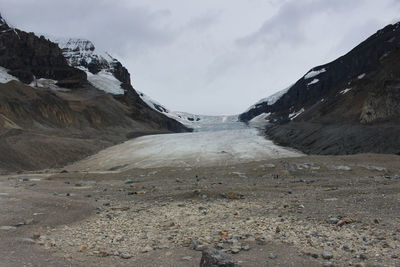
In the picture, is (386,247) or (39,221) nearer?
(386,247)

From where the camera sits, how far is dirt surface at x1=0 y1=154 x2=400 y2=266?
560cm

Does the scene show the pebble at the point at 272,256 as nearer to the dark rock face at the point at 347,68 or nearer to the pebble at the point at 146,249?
the pebble at the point at 146,249

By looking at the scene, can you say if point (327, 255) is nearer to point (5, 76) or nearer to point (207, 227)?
point (207, 227)

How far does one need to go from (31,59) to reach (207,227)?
472ft

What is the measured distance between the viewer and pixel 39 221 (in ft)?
28.2

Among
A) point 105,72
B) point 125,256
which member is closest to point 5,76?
point 105,72

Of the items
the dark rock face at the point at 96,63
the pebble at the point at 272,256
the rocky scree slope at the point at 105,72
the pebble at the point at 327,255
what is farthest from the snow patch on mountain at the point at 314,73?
the pebble at the point at 272,256

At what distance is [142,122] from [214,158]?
237 ft

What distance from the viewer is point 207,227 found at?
7609mm

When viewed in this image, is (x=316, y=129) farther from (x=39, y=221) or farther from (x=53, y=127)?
(x=53, y=127)

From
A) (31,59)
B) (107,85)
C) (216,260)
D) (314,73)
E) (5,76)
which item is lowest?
(216,260)

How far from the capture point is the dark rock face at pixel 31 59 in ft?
369

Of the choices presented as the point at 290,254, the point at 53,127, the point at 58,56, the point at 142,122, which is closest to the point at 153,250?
the point at 290,254

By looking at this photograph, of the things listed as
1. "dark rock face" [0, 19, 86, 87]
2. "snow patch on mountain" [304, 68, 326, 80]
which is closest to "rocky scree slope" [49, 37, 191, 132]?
"dark rock face" [0, 19, 86, 87]
